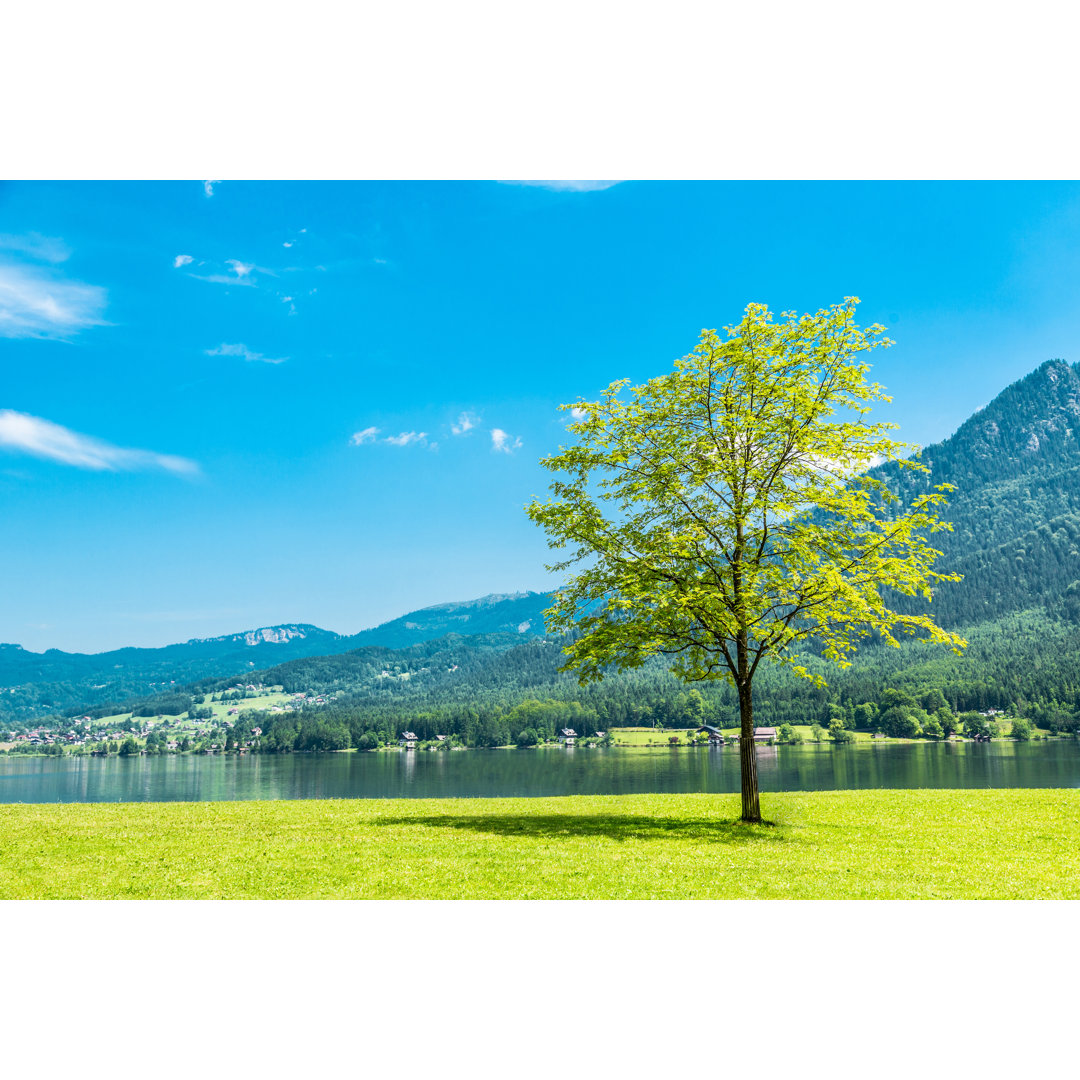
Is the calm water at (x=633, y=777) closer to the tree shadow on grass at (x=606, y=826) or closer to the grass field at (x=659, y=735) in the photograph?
the grass field at (x=659, y=735)

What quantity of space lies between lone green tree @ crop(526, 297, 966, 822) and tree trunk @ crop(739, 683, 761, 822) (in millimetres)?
43

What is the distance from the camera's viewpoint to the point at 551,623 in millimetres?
17531

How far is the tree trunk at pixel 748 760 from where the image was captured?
16000 mm

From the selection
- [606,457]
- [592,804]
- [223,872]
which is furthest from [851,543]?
[223,872]

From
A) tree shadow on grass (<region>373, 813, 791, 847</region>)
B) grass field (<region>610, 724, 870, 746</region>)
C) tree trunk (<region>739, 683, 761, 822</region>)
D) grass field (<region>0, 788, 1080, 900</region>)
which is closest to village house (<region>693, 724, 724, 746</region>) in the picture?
grass field (<region>610, 724, 870, 746</region>)

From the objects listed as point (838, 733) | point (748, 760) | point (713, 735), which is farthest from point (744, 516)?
point (713, 735)

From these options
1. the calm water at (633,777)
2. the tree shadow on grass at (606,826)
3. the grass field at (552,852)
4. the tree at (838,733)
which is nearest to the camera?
the grass field at (552,852)

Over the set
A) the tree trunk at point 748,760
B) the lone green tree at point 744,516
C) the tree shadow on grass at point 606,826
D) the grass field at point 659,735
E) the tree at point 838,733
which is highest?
the lone green tree at point 744,516

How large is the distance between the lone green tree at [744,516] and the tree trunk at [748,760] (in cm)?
4

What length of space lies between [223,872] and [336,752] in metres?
150

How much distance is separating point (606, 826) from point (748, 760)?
11.3 ft

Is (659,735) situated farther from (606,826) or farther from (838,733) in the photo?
(606,826)

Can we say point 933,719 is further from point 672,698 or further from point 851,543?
point 851,543

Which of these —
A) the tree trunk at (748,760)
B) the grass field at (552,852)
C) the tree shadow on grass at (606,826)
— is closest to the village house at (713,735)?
the grass field at (552,852)
